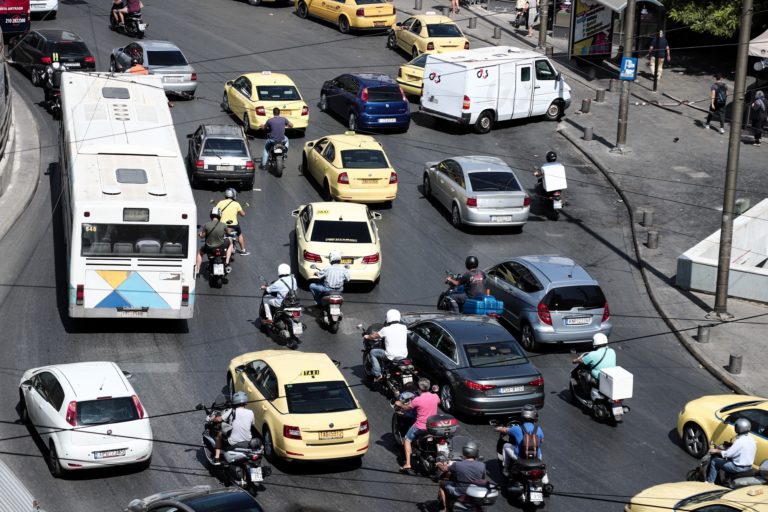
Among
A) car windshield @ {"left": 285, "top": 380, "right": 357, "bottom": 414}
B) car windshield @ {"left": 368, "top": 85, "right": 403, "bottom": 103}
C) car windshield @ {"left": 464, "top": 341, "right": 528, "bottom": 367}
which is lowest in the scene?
car windshield @ {"left": 464, "top": 341, "right": 528, "bottom": 367}

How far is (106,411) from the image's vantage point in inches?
701

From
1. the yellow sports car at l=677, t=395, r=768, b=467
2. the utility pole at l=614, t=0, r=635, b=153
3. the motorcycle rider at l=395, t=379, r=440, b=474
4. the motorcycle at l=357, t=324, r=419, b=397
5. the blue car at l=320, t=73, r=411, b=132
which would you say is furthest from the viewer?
the blue car at l=320, t=73, r=411, b=132

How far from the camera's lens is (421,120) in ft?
128

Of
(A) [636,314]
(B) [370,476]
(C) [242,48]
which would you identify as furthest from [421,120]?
(B) [370,476]

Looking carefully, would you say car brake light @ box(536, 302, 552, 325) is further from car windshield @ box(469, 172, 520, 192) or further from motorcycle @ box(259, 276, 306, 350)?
car windshield @ box(469, 172, 520, 192)

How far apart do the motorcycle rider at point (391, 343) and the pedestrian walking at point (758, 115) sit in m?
19.5

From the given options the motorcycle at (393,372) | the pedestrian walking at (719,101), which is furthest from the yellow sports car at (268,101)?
the motorcycle at (393,372)

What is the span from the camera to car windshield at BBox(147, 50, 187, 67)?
38031 millimetres

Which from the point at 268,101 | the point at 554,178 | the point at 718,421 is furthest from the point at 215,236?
the point at 718,421

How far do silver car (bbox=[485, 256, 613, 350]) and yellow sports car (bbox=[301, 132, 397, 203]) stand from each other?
7.07 meters

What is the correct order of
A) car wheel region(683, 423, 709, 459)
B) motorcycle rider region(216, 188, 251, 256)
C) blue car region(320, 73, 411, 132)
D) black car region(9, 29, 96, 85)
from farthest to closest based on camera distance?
black car region(9, 29, 96, 85), blue car region(320, 73, 411, 132), motorcycle rider region(216, 188, 251, 256), car wheel region(683, 423, 709, 459)

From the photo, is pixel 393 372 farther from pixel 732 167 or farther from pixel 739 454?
pixel 732 167

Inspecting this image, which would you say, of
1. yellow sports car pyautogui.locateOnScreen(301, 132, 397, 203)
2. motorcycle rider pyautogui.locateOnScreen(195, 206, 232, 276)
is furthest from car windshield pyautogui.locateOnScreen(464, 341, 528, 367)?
yellow sports car pyautogui.locateOnScreen(301, 132, 397, 203)

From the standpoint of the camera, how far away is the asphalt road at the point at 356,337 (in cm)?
1811
